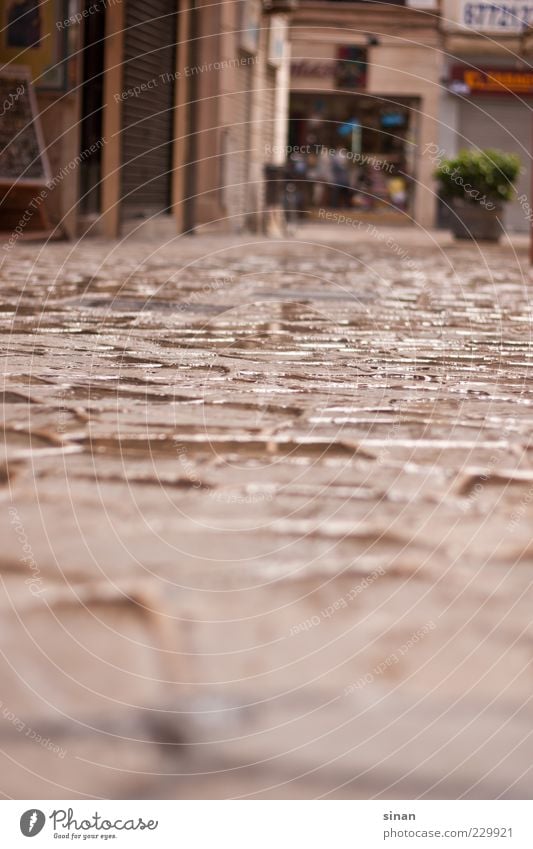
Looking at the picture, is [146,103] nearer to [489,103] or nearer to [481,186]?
[481,186]

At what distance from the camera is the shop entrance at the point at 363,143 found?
23.9 meters

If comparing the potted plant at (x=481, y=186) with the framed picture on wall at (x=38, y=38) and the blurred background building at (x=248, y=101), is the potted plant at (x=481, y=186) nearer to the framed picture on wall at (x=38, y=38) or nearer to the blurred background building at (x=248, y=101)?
the blurred background building at (x=248, y=101)

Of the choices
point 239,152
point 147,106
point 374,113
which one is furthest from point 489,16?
point 147,106

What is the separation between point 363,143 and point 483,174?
9060mm

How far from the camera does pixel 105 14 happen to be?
37.0 ft

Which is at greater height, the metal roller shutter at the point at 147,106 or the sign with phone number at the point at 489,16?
the sign with phone number at the point at 489,16

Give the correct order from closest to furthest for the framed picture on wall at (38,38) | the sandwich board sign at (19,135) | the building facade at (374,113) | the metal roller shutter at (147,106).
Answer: the sandwich board sign at (19,135)
the framed picture on wall at (38,38)
the metal roller shutter at (147,106)
the building facade at (374,113)

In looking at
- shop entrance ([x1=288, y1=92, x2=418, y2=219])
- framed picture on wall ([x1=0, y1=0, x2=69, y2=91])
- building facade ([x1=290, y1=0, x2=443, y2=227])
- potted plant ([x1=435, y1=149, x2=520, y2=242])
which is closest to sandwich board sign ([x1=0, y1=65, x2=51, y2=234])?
framed picture on wall ([x1=0, y1=0, x2=69, y2=91])

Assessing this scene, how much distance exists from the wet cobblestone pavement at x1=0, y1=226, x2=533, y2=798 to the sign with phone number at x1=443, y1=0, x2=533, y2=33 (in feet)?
43.6

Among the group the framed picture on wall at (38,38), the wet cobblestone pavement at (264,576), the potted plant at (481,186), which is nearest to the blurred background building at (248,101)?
the framed picture on wall at (38,38)

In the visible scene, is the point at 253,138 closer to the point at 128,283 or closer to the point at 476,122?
the point at 476,122

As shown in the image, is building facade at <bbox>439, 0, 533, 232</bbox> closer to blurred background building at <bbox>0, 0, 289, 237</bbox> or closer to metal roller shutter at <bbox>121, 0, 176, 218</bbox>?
blurred background building at <bbox>0, 0, 289, 237</bbox>

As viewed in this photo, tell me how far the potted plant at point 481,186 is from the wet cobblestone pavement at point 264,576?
39.0 ft

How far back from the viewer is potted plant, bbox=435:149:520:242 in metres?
15.1
